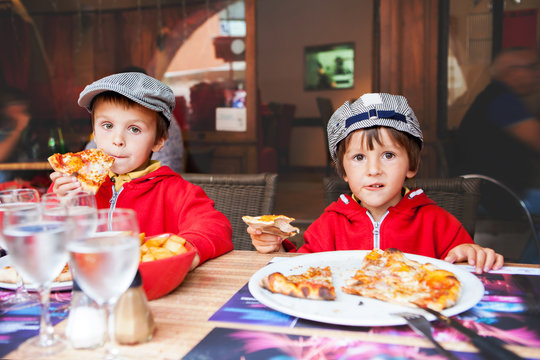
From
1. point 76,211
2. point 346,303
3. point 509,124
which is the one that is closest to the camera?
point 76,211

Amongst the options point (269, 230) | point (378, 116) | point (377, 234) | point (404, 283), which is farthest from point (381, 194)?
point (404, 283)

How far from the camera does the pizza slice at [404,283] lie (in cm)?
85

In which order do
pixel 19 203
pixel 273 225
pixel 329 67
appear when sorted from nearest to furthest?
pixel 19 203 → pixel 273 225 → pixel 329 67

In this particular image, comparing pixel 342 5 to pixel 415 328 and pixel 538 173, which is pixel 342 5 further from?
pixel 415 328

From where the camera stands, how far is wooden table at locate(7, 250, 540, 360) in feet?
2.34

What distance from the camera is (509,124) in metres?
4.30

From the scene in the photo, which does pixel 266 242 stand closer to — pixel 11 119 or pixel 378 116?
pixel 378 116

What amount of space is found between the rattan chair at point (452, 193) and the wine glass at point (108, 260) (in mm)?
1368

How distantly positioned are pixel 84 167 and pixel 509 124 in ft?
13.2

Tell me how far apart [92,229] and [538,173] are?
4.48 m

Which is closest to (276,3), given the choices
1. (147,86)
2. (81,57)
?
(81,57)

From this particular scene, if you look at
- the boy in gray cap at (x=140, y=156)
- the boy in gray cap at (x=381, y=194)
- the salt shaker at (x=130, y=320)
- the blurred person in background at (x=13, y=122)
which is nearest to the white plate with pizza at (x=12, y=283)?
the salt shaker at (x=130, y=320)

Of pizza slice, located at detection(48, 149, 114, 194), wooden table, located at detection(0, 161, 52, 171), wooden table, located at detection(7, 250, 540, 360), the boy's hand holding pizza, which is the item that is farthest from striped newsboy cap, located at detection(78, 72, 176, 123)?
wooden table, located at detection(0, 161, 52, 171)

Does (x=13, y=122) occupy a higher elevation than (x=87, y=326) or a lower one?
higher
